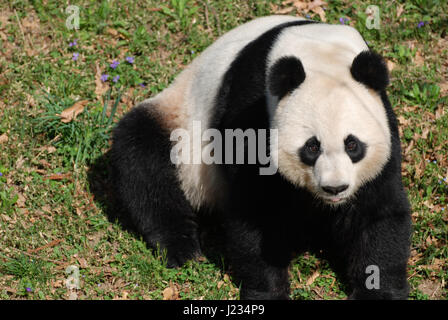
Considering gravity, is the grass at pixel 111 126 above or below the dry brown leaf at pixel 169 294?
above

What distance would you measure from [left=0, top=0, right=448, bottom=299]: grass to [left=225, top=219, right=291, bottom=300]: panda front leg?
0.21m

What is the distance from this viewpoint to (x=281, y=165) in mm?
4059

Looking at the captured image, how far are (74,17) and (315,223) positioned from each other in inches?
152

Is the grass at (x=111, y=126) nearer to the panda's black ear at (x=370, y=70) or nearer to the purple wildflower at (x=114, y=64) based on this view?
the purple wildflower at (x=114, y=64)

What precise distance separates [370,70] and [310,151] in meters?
0.64

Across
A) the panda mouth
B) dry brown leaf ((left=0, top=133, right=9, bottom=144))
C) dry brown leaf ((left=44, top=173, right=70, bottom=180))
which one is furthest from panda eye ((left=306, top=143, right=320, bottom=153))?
dry brown leaf ((left=0, top=133, right=9, bottom=144))

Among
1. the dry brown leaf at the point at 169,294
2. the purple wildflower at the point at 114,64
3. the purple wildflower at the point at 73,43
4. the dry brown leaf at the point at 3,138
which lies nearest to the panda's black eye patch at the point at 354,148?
the dry brown leaf at the point at 169,294

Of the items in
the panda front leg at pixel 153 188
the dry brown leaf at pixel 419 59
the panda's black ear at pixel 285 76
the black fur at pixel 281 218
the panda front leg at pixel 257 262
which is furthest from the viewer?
the dry brown leaf at pixel 419 59

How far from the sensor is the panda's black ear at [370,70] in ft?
12.8

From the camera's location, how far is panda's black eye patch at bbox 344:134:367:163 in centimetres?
380

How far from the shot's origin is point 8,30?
690cm

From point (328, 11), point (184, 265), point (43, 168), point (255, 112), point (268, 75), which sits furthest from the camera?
point (328, 11)

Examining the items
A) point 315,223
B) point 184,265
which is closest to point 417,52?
point 315,223

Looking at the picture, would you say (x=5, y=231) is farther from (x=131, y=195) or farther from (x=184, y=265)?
(x=184, y=265)
